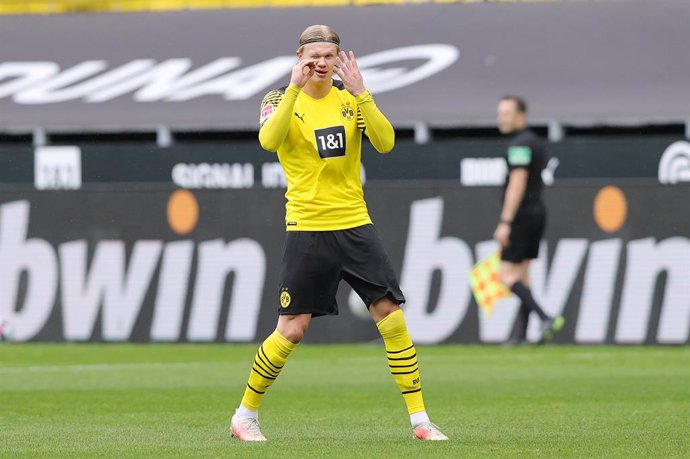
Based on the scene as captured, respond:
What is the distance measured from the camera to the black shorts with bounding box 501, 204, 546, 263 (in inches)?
611

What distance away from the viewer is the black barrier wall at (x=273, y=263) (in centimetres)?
1587

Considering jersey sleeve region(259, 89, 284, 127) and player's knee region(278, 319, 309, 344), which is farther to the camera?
player's knee region(278, 319, 309, 344)

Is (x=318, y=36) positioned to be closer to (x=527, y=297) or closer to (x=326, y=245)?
(x=326, y=245)

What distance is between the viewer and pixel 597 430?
8.70m

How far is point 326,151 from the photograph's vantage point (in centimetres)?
825

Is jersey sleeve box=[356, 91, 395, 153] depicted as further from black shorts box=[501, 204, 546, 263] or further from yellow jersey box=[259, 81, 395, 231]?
black shorts box=[501, 204, 546, 263]

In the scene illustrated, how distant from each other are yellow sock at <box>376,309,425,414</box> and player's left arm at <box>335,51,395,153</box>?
0.87m

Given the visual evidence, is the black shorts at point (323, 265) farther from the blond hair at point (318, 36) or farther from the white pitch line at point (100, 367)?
the white pitch line at point (100, 367)

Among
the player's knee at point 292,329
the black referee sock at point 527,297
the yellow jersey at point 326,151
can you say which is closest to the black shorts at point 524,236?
the black referee sock at point 527,297

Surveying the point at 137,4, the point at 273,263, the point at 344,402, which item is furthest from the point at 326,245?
the point at 137,4

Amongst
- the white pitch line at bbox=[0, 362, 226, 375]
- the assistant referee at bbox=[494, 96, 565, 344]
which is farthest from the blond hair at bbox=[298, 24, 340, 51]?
the assistant referee at bbox=[494, 96, 565, 344]

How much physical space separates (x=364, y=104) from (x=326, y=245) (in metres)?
0.73

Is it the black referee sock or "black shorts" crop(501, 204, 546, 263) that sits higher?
"black shorts" crop(501, 204, 546, 263)

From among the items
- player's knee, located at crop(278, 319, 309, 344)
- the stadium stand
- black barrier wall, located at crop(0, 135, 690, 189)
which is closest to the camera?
player's knee, located at crop(278, 319, 309, 344)
